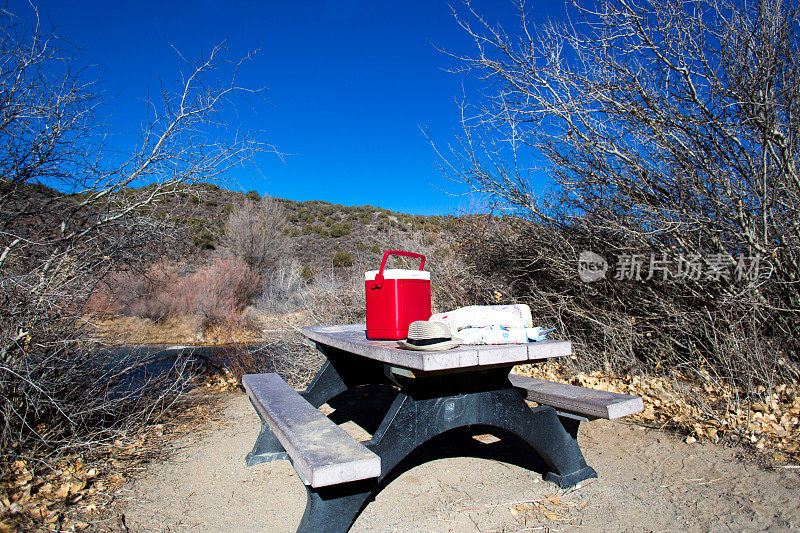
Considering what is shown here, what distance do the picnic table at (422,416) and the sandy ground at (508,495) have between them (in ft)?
0.65

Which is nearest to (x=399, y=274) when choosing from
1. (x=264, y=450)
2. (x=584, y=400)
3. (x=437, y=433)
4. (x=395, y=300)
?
(x=395, y=300)

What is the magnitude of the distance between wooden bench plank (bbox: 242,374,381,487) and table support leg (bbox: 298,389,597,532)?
6.1 inches

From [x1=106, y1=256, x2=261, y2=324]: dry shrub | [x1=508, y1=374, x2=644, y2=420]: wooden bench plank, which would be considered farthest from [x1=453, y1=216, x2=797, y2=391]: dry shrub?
[x1=106, y1=256, x2=261, y2=324]: dry shrub

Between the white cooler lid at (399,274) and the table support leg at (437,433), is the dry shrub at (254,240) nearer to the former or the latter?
the white cooler lid at (399,274)

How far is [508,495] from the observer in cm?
230

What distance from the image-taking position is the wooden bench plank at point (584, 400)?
204 centimetres

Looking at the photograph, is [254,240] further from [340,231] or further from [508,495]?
[508,495]

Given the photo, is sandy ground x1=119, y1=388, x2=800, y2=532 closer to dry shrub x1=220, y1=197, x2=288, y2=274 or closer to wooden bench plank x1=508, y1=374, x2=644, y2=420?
wooden bench plank x1=508, y1=374, x2=644, y2=420

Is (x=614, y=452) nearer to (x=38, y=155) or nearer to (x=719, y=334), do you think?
(x=719, y=334)

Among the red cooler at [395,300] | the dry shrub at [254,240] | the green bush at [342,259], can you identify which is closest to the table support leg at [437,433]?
the red cooler at [395,300]

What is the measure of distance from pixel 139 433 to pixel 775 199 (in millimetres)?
4476

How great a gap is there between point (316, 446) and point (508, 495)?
1.17 m

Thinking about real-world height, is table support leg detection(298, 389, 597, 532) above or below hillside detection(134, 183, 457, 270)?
below

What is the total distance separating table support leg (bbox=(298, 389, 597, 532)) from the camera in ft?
5.42
